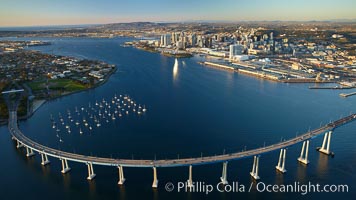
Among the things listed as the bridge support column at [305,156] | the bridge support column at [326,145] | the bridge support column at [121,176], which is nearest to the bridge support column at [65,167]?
the bridge support column at [121,176]

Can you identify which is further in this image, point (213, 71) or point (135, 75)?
point (213, 71)

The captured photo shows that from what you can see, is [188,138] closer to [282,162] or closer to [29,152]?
[282,162]

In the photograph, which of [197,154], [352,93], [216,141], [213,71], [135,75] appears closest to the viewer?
[197,154]

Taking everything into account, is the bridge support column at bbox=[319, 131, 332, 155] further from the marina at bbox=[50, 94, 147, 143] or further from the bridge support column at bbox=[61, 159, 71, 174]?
the bridge support column at bbox=[61, 159, 71, 174]

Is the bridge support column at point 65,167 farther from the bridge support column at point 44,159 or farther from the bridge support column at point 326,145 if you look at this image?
the bridge support column at point 326,145

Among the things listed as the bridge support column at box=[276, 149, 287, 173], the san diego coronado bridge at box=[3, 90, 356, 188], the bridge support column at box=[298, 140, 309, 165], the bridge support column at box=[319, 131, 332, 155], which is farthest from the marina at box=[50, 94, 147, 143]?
the bridge support column at box=[319, 131, 332, 155]

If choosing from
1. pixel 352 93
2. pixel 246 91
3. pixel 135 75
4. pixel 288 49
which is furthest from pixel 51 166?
pixel 288 49

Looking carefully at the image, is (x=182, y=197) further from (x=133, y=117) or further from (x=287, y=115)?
(x=287, y=115)

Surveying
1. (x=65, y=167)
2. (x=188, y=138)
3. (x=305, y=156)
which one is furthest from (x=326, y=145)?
(x=65, y=167)

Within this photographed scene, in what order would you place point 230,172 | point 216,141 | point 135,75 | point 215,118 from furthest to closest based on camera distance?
point 135,75 < point 215,118 < point 216,141 < point 230,172
